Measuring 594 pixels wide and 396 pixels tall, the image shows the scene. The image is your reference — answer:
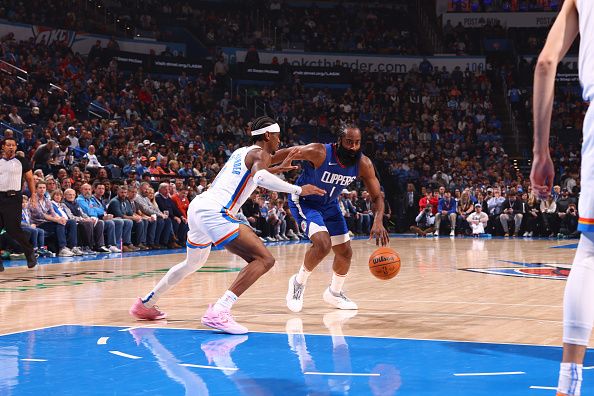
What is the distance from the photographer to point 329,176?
8289 mm

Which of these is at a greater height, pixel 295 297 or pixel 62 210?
pixel 62 210

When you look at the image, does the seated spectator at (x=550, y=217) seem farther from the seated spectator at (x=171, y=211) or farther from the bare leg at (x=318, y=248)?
the bare leg at (x=318, y=248)

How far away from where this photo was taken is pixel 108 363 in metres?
5.38

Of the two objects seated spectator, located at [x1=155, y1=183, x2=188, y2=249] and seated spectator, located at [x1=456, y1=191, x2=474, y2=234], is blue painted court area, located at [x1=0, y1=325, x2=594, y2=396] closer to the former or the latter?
seated spectator, located at [x1=155, y1=183, x2=188, y2=249]

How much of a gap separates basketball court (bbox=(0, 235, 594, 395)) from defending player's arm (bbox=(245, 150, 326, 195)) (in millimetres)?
1166

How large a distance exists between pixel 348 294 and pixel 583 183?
6465mm

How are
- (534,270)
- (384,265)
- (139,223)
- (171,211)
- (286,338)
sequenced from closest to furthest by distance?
(286,338)
(384,265)
(534,270)
(139,223)
(171,211)

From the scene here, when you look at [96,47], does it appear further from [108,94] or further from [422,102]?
[422,102]

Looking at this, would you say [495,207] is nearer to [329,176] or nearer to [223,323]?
[329,176]

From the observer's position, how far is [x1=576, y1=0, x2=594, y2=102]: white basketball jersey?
3150mm

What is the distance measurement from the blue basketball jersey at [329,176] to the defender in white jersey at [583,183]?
16.6 feet

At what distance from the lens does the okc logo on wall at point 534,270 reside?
11547 millimetres

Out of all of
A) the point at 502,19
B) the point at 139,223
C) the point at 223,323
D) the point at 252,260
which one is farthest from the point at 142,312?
the point at 502,19

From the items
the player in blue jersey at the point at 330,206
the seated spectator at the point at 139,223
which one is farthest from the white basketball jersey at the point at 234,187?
the seated spectator at the point at 139,223
